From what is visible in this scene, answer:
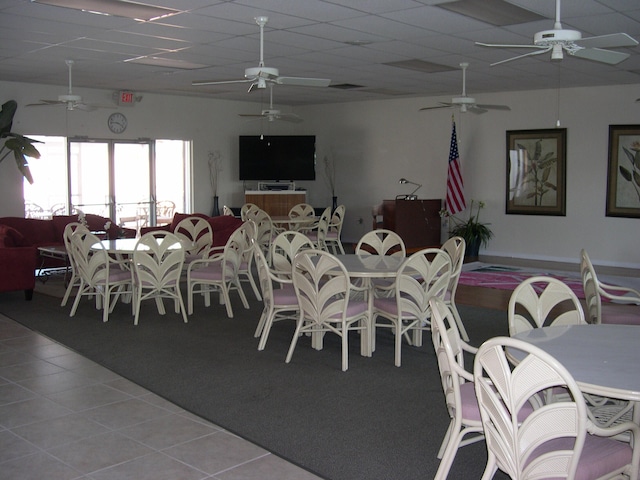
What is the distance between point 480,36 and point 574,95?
4.89 meters

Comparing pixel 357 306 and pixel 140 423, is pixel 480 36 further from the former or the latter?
pixel 140 423

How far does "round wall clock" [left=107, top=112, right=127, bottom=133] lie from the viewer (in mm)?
11886

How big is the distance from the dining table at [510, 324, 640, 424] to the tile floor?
4.47ft

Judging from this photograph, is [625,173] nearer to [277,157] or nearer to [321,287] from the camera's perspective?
[277,157]

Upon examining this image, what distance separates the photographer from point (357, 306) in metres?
5.30

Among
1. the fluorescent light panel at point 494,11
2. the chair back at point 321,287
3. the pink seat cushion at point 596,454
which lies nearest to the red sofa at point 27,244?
the chair back at point 321,287

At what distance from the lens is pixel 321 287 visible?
5.08 m

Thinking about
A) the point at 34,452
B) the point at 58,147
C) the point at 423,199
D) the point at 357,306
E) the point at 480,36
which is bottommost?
the point at 34,452

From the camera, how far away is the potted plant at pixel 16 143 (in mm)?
10109

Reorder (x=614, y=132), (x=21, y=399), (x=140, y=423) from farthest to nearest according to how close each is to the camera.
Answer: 1. (x=614, y=132)
2. (x=21, y=399)
3. (x=140, y=423)

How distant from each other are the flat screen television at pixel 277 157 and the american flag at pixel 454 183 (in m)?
3.50

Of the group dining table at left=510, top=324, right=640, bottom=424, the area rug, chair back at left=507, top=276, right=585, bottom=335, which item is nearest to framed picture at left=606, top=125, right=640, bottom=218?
the area rug

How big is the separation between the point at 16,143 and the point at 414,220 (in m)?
6.65

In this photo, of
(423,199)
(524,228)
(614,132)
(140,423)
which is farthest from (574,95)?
(140,423)
